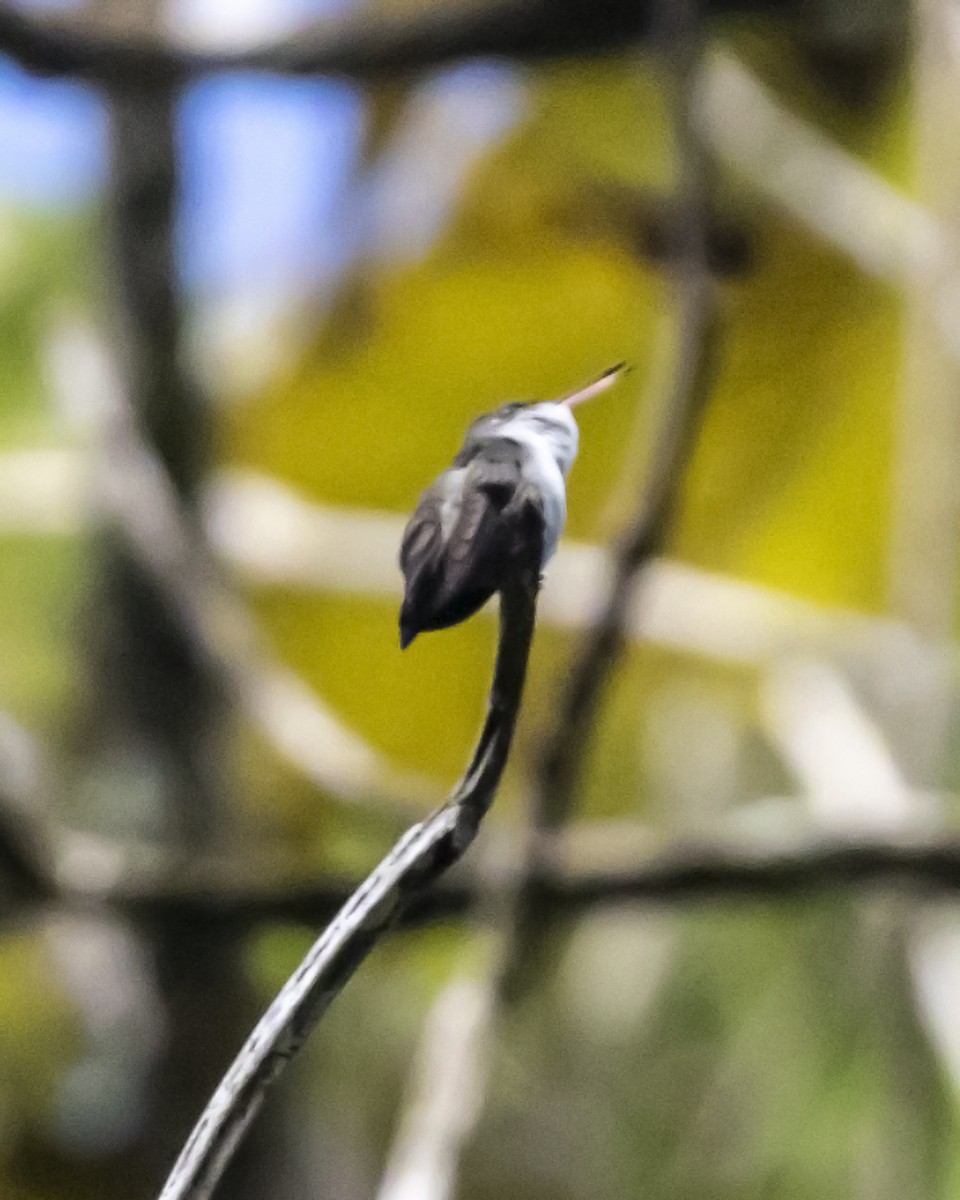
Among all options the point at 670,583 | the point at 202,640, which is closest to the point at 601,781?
the point at 670,583

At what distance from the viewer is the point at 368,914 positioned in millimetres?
80

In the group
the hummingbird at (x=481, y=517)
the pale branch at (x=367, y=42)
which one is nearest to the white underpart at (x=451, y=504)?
the hummingbird at (x=481, y=517)

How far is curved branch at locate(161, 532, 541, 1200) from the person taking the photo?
8 centimetres

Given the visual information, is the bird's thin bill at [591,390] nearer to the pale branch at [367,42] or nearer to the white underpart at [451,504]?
the white underpart at [451,504]

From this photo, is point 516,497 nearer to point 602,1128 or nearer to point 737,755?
point 602,1128

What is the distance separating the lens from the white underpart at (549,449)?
8cm

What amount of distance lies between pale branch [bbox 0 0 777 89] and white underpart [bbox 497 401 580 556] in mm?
416

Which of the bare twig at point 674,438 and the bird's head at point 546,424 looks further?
the bare twig at point 674,438

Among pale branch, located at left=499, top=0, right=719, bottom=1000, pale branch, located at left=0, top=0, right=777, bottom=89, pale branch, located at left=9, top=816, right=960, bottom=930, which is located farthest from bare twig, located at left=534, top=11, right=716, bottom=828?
pale branch, located at left=0, top=0, right=777, bottom=89

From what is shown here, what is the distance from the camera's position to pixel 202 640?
2.05ft

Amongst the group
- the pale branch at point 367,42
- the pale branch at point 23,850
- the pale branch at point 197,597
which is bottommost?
the pale branch at point 23,850

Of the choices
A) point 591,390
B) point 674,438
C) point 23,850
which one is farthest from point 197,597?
point 591,390

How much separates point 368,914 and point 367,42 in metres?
0.53

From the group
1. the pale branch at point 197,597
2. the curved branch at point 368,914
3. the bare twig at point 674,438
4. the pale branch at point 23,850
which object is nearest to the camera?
the curved branch at point 368,914
